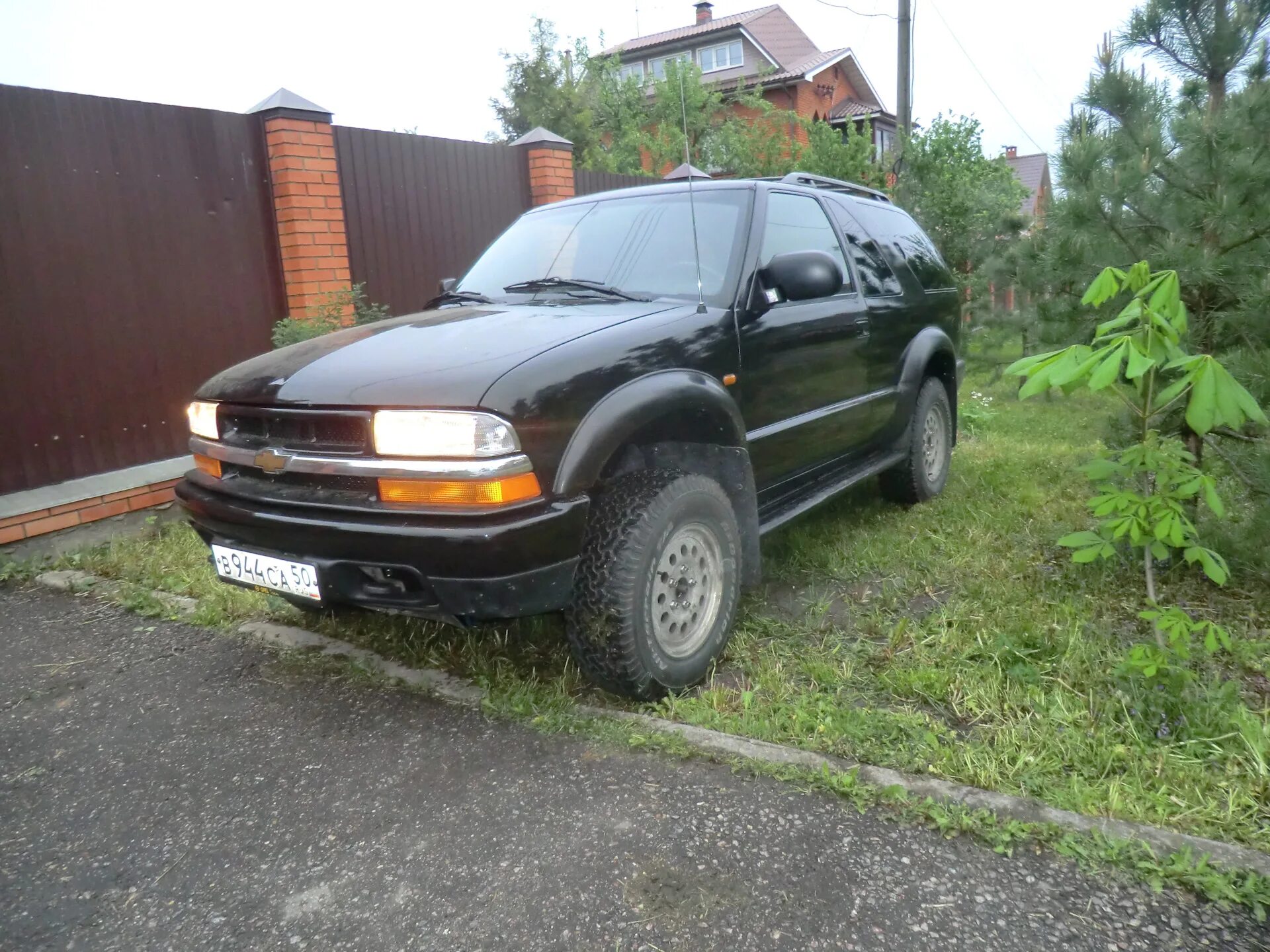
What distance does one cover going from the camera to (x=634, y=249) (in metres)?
3.69

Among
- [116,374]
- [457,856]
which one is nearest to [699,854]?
[457,856]

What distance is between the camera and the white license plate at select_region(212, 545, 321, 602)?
8.87ft

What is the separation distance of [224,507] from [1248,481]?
150 inches

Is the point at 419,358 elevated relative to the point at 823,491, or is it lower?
elevated

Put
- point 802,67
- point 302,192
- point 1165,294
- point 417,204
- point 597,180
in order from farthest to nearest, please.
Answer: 1. point 802,67
2. point 597,180
3. point 417,204
4. point 302,192
5. point 1165,294

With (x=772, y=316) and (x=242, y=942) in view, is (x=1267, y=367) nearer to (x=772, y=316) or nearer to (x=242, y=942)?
(x=772, y=316)

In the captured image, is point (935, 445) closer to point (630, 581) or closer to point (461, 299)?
point (461, 299)

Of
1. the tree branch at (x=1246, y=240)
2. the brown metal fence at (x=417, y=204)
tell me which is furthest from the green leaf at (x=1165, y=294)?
the brown metal fence at (x=417, y=204)

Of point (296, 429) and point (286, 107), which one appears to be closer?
point (296, 429)

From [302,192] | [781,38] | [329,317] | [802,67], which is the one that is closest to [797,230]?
[329,317]

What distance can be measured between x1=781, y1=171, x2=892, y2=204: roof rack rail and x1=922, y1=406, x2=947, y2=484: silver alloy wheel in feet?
4.16

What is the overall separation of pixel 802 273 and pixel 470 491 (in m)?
1.53

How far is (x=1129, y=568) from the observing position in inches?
152

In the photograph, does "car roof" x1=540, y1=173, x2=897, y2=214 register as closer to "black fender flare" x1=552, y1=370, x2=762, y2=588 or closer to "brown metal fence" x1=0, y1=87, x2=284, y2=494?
"black fender flare" x1=552, y1=370, x2=762, y2=588
